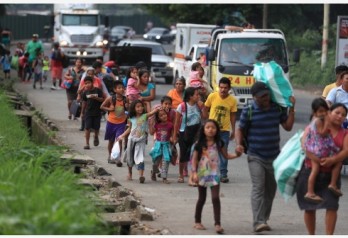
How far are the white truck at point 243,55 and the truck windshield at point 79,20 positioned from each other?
28.7 metres

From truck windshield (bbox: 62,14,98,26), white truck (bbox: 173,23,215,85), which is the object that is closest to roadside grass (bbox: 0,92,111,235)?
white truck (bbox: 173,23,215,85)

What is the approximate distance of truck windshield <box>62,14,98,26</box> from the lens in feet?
187

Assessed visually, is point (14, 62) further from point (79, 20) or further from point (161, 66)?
point (79, 20)

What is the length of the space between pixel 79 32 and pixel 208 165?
44.2 metres

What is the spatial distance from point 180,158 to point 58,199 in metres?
7.55

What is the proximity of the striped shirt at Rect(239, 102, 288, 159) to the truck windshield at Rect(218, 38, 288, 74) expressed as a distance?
15.8m

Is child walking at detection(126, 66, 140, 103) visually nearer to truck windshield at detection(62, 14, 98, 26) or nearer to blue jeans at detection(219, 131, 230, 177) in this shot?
blue jeans at detection(219, 131, 230, 177)

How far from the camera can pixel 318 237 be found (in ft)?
39.4

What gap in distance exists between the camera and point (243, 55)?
2897 centimetres

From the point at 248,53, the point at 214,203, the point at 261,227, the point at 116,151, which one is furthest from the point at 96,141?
the point at 261,227

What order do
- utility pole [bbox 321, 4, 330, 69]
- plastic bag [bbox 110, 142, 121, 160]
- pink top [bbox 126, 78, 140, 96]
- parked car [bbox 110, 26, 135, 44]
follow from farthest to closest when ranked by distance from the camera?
1. parked car [bbox 110, 26, 135, 44]
2. utility pole [bbox 321, 4, 330, 69]
3. pink top [bbox 126, 78, 140, 96]
4. plastic bag [bbox 110, 142, 121, 160]

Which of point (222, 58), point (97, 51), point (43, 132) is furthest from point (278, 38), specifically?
point (97, 51)

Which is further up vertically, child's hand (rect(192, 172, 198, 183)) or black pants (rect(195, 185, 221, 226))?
child's hand (rect(192, 172, 198, 183))

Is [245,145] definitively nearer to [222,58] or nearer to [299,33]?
[222,58]
